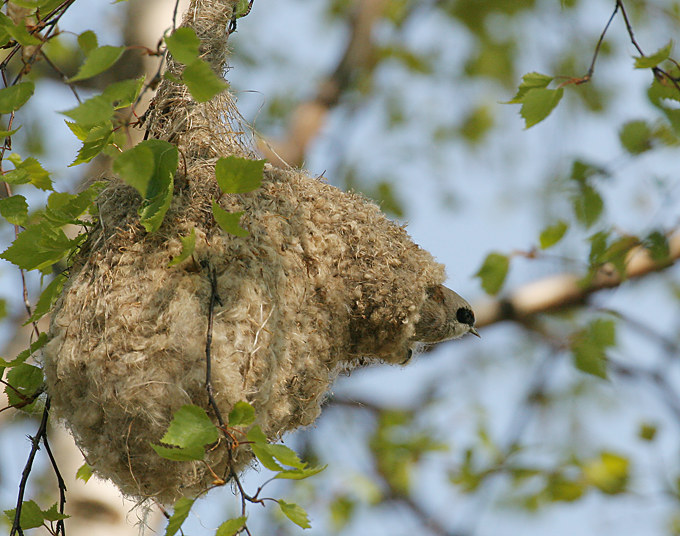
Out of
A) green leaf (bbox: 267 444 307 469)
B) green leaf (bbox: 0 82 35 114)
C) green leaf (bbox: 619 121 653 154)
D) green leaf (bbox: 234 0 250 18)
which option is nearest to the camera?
green leaf (bbox: 267 444 307 469)

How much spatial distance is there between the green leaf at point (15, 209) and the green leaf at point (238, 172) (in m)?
0.50

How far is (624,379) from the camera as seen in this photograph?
304cm

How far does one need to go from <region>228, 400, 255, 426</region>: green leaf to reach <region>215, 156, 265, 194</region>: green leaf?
0.36 meters

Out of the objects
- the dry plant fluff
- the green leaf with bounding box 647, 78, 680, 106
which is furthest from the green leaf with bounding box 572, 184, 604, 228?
the dry plant fluff

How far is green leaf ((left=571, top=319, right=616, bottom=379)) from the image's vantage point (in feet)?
8.62

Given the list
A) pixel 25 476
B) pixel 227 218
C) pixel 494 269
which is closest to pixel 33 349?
pixel 25 476

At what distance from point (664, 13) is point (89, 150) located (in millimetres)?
3377

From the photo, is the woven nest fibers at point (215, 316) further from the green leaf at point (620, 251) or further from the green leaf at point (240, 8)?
the green leaf at point (620, 251)

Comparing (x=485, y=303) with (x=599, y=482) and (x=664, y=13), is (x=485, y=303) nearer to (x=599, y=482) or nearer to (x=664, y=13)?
(x=599, y=482)

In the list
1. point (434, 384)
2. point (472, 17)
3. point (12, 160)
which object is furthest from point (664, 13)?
point (12, 160)

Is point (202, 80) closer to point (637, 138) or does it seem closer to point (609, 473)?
point (637, 138)

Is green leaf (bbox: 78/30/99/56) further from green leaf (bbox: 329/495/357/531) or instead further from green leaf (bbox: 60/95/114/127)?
green leaf (bbox: 329/495/357/531)

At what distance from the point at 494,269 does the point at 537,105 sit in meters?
1.19

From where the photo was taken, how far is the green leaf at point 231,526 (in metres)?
1.10
